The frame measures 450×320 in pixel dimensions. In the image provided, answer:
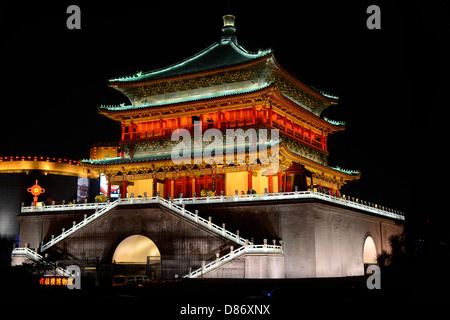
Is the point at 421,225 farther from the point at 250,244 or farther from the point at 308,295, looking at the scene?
the point at 308,295

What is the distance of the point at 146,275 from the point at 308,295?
40.2ft

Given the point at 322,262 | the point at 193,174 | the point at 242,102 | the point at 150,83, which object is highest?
the point at 150,83

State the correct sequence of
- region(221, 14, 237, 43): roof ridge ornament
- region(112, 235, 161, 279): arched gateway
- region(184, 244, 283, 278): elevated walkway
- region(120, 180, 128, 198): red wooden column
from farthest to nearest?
region(221, 14, 237, 43): roof ridge ornament < region(120, 180, 128, 198): red wooden column < region(112, 235, 161, 279): arched gateway < region(184, 244, 283, 278): elevated walkway

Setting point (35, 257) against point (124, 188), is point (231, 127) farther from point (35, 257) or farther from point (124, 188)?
point (35, 257)

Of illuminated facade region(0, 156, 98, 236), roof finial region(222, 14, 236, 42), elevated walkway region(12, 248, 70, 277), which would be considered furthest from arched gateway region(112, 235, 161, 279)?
roof finial region(222, 14, 236, 42)

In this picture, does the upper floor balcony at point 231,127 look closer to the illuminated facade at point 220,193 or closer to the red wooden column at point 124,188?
the illuminated facade at point 220,193

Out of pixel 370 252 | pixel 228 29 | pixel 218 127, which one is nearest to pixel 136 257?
pixel 218 127

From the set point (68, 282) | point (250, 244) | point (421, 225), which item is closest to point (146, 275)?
point (68, 282)

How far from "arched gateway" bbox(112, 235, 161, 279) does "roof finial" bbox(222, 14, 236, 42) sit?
1915 centimetres

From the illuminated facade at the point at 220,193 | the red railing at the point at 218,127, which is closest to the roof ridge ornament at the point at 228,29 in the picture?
the illuminated facade at the point at 220,193

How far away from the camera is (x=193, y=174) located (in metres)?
35.3

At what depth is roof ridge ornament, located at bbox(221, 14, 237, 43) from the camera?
43128 millimetres

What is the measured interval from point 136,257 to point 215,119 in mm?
11391

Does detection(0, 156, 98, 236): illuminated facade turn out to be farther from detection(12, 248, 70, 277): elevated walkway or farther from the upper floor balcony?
detection(12, 248, 70, 277): elevated walkway
